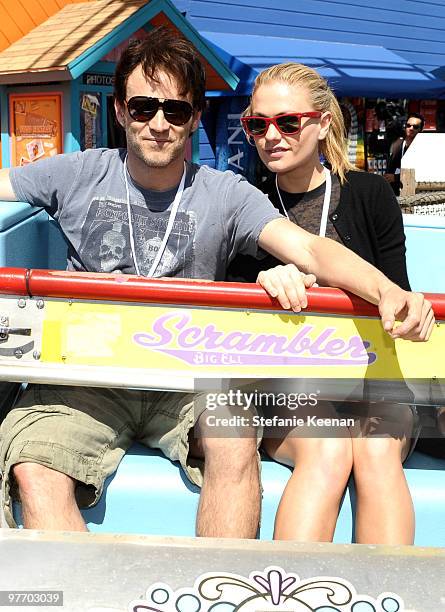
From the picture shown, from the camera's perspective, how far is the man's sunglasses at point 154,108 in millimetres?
2188

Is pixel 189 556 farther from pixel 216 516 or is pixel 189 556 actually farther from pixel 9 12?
pixel 9 12

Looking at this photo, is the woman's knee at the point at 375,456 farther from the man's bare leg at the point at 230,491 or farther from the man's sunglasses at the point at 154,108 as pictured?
the man's sunglasses at the point at 154,108

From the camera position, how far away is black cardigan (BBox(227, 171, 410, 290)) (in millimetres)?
2266

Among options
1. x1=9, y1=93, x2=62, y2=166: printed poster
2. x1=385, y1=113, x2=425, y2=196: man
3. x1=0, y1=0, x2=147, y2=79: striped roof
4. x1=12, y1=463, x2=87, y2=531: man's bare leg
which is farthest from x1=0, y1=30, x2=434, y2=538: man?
x1=385, y1=113, x2=425, y2=196: man

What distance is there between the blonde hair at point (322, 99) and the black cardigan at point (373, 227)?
0.33ft

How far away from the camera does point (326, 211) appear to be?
90.6 inches

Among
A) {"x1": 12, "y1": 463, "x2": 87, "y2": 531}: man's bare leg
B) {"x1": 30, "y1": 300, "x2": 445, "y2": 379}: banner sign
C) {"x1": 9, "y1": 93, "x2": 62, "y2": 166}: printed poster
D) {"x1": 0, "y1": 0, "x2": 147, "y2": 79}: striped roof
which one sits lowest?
{"x1": 12, "y1": 463, "x2": 87, "y2": 531}: man's bare leg

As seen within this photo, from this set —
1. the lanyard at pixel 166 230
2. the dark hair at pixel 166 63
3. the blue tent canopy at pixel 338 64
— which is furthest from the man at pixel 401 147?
the lanyard at pixel 166 230

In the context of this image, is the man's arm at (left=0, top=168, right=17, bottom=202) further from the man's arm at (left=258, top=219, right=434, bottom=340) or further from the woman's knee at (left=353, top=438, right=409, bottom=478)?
the woman's knee at (left=353, top=438, right=409, bottom=478)

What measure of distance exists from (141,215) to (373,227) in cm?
70

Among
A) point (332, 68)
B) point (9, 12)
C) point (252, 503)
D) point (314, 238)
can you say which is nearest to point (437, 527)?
point (252, 503)

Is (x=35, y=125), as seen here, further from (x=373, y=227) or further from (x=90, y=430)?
(x=90, y=430)

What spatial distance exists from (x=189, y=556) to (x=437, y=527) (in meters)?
0.68

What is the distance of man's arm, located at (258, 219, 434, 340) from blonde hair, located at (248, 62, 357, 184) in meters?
0.41
